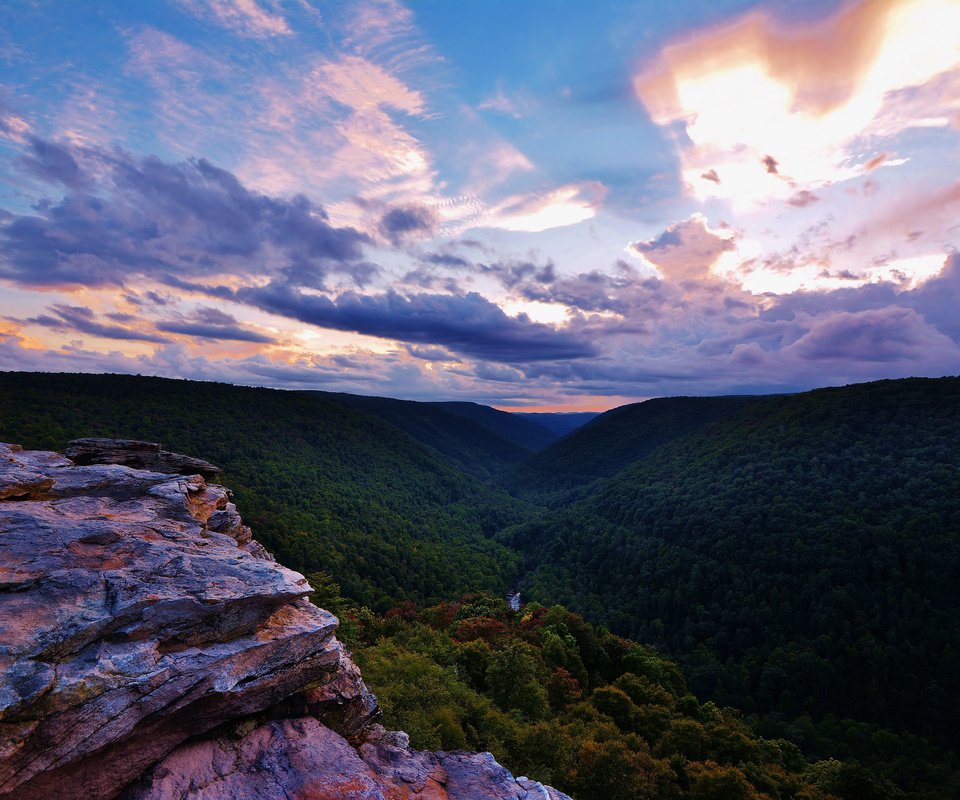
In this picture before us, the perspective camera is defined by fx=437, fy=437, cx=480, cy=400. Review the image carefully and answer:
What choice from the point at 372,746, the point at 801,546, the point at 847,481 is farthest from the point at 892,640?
the point at 372,746

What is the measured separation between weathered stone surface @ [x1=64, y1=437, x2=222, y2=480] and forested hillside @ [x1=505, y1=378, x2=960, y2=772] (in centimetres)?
12781

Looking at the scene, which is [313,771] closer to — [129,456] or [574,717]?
[129,456]

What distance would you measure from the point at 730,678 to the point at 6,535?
142972mm

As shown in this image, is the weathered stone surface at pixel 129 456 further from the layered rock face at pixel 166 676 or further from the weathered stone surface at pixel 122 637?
the weathered stone surface at pixel 122 637

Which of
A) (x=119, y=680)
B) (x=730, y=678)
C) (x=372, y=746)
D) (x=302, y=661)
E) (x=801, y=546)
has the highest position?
(x=119, y=680)

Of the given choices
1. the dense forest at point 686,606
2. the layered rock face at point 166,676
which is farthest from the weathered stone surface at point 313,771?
the dense forest at point 686,606

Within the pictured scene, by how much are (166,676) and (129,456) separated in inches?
745

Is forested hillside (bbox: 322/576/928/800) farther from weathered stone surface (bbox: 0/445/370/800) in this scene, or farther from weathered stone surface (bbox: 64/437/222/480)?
weathered stone surface (bbox: 64/437/222/480)

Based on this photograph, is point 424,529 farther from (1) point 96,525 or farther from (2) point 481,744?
(1) point 96,525

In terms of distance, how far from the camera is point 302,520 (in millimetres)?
133125

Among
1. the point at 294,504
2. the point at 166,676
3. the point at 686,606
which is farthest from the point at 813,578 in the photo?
the point at 294,504

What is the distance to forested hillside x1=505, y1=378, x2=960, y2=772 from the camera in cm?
10425

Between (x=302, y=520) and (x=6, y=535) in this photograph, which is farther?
(x=302, y=520)

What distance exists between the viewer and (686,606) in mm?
139375
